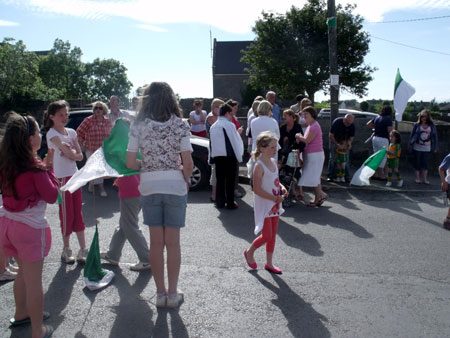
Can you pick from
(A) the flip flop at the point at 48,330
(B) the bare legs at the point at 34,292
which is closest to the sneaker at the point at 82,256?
(A) the flip flop at the point at 48,330

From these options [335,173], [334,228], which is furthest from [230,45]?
[334,228]

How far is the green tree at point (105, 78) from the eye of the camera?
80.0 m

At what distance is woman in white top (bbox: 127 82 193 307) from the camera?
3.58 meters

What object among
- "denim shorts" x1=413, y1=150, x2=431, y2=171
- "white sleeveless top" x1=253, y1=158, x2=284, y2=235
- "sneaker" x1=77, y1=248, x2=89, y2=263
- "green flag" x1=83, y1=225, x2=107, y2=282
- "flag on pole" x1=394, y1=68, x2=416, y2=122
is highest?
"flag on pole" x1=394, y1=68, x2=416, y2=122

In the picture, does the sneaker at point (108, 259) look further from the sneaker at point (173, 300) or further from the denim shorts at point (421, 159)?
the denim shorts at point (421, 159)

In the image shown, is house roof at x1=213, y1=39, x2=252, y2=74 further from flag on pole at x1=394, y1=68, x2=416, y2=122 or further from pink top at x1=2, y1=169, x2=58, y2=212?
pink top at x1=2, y1=169, x2=58, y2=212

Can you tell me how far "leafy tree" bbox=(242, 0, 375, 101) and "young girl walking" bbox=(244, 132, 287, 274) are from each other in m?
24.2

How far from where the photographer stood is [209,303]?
3.91 m

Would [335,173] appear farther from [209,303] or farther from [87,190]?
[209,303]

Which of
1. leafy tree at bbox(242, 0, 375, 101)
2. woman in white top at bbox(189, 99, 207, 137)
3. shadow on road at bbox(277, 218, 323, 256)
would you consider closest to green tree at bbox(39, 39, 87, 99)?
leafy tree at bbox(242, 0, 375, 101)

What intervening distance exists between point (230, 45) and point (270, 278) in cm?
5424

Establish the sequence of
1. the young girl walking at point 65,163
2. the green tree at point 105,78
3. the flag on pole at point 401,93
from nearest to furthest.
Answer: the young girl walking at point 65,163 → the flag on pole at point 401,93 → the green tree at point 105,78

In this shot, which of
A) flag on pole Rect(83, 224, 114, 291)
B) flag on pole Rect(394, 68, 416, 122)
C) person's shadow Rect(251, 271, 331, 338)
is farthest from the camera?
flag on pole Rect(394, 68, 416, 122)

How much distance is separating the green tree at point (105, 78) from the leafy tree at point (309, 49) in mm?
56017
